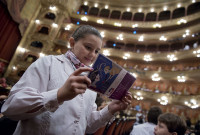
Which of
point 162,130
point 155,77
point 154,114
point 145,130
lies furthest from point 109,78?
point 155,77

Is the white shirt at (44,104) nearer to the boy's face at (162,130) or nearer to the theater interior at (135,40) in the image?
the boy's face at (162,130)

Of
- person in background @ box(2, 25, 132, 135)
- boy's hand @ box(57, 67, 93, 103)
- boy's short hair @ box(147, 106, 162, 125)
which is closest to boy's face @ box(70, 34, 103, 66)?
person in background @ box(2, 25, 132, 135)

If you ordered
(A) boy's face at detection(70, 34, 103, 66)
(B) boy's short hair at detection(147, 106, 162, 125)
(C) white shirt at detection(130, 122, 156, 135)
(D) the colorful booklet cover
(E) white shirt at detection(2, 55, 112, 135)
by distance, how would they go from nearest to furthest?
1. (E) white shirt at detection(2, 55, 112, 135)
2. (D) the colorful booklet cover
3. (A) boy's face at detection(70, 34, 103, 66)
4. (C) white shirt at detection(130, 122, 156, 135)
5. (B) boy's short hair at detection(147, 106, 162, 125)

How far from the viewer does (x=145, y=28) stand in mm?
20281

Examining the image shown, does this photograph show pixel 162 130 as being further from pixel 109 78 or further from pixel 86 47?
pixel 86 47

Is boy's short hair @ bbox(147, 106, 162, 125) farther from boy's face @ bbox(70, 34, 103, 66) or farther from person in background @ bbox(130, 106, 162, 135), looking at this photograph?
boy's face @ bbox(70, 34, 103, 66)

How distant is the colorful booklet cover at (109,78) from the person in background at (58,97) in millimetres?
117

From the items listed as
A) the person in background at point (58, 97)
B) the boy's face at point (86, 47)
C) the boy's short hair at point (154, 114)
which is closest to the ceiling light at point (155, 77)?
the boy's short hair at point (154, 114)

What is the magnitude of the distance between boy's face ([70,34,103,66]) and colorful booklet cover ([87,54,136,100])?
0.25 meters

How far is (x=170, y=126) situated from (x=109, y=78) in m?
1.69

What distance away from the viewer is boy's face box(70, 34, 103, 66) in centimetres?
124

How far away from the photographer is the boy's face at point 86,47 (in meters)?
1.24

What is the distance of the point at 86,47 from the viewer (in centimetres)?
126

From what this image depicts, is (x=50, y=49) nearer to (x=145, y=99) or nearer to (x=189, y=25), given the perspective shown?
(x=145, y=99)
